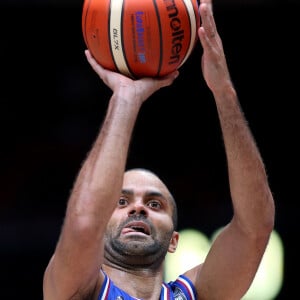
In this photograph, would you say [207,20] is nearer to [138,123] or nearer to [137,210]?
[137,210]

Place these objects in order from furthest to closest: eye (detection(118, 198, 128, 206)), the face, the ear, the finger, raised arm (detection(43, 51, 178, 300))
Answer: the ear
eye (detection(118, 198, 128, 206))
the face
the finger
raised arm (detection(43, 51, 178, 300))

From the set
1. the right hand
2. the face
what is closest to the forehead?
the face

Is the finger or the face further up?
the finger

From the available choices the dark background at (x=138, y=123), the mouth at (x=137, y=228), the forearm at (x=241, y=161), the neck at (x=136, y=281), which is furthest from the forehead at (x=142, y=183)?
the dark background at (x=138, y=123)

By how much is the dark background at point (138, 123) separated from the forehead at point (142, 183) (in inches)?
125

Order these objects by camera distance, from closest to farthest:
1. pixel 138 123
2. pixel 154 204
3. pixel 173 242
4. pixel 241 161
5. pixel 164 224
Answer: pixel 241 161
pixel 164 224
pixel 154 204
pixel 173 242
pixel 138 123

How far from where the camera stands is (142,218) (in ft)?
16.6

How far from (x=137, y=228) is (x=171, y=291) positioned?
0.41 metres

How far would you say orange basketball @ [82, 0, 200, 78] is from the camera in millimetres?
4395

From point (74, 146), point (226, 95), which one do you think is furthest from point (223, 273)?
point (74, 146)

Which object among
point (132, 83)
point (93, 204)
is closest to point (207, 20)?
point (132, 83)

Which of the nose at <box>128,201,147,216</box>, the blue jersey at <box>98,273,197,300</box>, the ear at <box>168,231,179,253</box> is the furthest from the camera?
the ear at <box>168,231,179,253</box>

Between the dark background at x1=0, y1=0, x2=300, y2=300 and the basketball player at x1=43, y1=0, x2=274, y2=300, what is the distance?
129 inches

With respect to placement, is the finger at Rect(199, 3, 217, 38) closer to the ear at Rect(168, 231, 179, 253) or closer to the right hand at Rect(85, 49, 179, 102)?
the right hand at Rect(85, 49, 179, 102)
